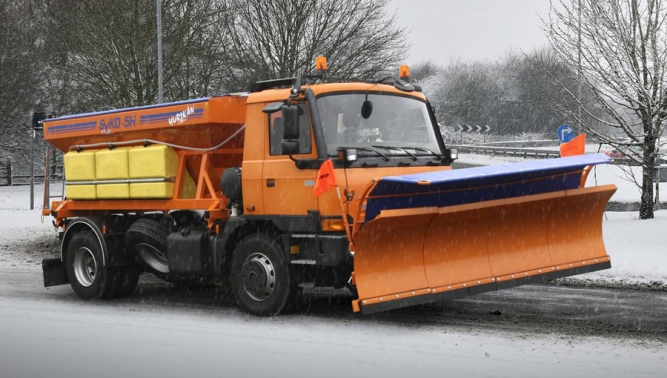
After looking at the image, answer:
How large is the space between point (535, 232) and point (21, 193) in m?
32.3

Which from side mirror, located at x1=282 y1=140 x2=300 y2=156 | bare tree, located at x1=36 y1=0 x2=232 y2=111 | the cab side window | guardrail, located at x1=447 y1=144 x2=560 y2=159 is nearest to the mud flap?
the cab side window

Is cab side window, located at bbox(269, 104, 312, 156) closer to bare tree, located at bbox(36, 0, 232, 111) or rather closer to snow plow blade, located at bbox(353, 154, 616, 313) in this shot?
snow plow blade, located at bbox(353, 154, 616, 313)

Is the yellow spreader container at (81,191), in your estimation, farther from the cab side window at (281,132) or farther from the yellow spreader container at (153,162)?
the cab side window at (281,132)

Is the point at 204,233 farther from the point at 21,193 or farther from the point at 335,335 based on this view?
the point at 21,193

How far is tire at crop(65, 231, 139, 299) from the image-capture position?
1105 centimetres

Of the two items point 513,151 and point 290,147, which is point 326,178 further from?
point 513,151

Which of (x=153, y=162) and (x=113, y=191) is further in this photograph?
(x=113, y=191)

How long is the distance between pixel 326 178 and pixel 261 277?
1.63 m

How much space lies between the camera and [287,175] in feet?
29.3

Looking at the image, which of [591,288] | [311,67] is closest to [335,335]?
[591,288]

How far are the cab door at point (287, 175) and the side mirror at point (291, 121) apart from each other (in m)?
0.17

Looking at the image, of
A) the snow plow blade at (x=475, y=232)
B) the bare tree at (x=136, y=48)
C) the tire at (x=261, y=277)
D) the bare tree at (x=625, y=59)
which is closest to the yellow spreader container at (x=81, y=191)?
the tire at (x=261, y=277)

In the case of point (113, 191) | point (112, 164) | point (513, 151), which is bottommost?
point (113, 191)

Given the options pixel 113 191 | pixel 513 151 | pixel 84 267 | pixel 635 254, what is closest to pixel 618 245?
pixel 635 254
